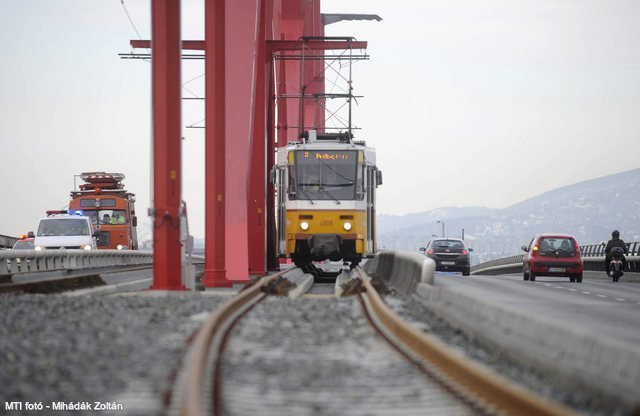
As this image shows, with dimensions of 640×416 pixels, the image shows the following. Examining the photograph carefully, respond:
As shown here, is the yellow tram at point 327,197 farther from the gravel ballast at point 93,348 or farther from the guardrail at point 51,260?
the gravel ballast at point 93,348

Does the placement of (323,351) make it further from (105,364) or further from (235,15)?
(235,15)

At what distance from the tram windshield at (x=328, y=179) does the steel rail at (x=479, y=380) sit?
63.8ft

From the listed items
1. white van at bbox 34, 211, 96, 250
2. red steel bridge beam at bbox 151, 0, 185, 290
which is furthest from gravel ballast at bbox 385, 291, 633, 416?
white van at bbox 34, 211, 96, 250

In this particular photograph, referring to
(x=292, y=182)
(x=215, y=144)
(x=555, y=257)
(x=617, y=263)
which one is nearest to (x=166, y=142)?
(x=215, y=144)

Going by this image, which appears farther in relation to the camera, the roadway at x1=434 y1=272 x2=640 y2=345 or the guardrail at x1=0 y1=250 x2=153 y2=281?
the guardrail at x1=0 y1=250 x2=153 y2=281

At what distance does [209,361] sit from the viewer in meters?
9.69

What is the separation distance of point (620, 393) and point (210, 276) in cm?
1815

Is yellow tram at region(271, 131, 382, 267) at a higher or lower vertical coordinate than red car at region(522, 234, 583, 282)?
higher

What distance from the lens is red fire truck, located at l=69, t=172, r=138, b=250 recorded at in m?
49.9

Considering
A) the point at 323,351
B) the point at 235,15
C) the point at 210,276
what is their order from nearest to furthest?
the point at 323,351, the point at 210,276, the point at 235,15

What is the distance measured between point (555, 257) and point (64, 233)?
1760 centimetres

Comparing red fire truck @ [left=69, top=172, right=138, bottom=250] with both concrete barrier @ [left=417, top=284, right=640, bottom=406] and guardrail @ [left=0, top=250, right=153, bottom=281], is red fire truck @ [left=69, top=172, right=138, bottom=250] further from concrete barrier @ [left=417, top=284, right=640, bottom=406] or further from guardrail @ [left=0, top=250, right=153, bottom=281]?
concrete barrier @ [left=417, top=284, right=640, bottom=406]

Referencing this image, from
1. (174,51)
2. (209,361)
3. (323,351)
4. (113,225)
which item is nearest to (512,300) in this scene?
(174,51)

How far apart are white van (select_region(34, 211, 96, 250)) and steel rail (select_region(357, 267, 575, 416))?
31495 millimetres
